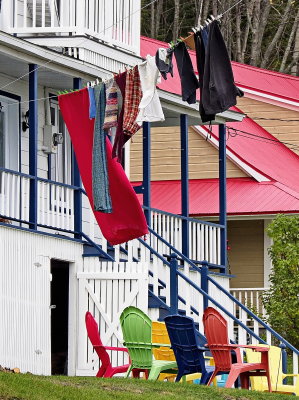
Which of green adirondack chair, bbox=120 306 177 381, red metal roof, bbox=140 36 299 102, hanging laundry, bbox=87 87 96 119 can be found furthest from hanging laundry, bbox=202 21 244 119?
red metal roof, bbox=140 36 299 102

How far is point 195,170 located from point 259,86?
3.90 metres

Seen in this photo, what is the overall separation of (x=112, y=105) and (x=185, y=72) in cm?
187

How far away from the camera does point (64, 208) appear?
78.3 ft

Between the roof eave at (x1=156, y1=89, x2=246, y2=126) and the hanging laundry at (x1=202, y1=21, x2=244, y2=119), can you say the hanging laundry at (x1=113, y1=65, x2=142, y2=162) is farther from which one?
the roof eave at (x1=156, y1=89, x2=246, y2=126)

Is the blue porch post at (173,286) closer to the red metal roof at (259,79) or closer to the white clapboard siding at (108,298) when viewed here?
the white clapboard siding at (108,298)

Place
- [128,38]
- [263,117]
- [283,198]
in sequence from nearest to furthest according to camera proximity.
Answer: [128,38] < [283,198] < [263,117]

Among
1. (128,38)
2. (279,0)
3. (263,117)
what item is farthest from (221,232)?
(279,0)

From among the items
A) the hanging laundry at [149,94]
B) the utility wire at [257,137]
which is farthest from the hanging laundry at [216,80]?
the utility wire at [257,137]

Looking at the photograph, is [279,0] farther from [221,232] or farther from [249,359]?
[249,359]

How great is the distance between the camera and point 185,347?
18391 mm

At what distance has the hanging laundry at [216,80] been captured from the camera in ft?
59.7

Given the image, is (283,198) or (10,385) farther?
(283,198)

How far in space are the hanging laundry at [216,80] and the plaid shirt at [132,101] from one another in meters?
1.83

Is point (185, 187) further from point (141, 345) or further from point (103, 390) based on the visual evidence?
point (103, 390)
